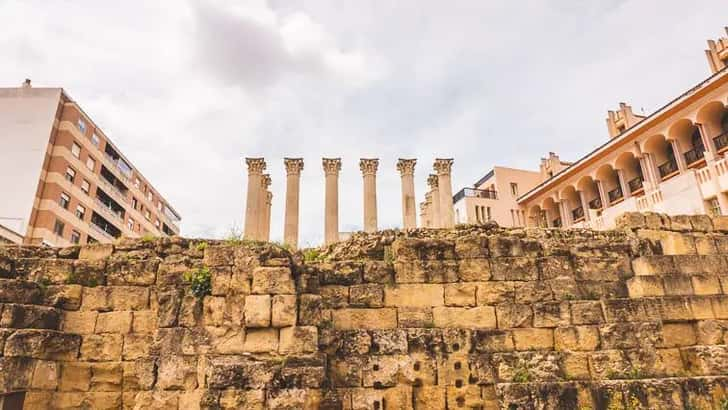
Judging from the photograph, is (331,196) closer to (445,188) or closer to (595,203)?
(445,188)

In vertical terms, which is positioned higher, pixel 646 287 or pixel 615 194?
pixel 615 194

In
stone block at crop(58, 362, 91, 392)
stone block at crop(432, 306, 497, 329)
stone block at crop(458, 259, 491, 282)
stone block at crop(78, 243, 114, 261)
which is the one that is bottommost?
stone block at crop(58, 362, 91, 392)

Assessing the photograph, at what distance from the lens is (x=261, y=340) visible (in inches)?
213

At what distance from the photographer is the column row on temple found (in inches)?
827

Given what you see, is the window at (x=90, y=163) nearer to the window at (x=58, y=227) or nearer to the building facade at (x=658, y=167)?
the window at (x=58, y=227)

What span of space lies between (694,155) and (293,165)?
2120 cm

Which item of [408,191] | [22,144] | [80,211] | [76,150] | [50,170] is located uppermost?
[76,150]

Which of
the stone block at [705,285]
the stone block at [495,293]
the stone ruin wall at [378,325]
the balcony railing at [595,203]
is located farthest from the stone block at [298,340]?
the balcony railing at [595,203]

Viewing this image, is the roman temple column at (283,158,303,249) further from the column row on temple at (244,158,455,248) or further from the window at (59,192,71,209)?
the window at (59,192,71,209)

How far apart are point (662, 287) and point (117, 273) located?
339 inches

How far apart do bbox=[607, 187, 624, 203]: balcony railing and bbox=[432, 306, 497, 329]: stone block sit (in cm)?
2383

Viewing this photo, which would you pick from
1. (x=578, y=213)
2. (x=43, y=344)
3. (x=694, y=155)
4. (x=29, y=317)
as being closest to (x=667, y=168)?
(x=694, y=155)

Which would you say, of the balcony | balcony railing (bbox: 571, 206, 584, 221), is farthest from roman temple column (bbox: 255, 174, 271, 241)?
balcony railing (bbox: 571, 206, 584, 221)

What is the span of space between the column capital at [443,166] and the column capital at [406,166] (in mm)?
1340
